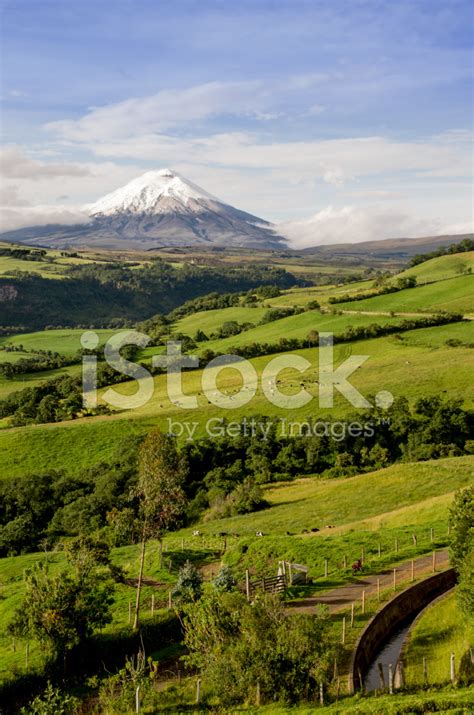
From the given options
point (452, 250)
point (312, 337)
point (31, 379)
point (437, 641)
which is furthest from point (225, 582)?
point (452, 250)

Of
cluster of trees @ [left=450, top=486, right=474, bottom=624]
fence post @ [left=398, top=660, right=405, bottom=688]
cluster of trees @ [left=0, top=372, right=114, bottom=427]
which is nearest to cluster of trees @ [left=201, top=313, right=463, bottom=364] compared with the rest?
cluster of trees @ [left=0, top=372, right=114, bottom=427]

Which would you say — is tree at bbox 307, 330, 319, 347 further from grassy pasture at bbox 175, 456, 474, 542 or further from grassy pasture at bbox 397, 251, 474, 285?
grassy pasture at bbox 175, 456, 474, 542

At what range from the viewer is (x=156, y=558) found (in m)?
41.2

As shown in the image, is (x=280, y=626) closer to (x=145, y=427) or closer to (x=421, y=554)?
(x=421, y=554)

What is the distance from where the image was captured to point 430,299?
136 m

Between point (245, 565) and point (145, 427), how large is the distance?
146 ft

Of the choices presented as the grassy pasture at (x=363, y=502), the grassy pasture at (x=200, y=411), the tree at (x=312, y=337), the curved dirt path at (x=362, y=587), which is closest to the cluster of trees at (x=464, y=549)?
the curved dirt path at (x=362, y=587)

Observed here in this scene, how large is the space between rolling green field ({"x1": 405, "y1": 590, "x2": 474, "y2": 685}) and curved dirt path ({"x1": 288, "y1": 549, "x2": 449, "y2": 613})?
119 inches

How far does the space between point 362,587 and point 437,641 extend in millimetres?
6028

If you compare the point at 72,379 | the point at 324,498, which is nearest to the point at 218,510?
the point at 324,498

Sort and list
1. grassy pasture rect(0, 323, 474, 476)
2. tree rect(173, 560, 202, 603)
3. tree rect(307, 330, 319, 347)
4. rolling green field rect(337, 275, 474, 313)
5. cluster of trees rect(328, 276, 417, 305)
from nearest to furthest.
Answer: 1. tree rect(173, 560, 202, 603)
2. grassy pasture rect(0, 323, 474, 476)
3. tree rect(307, 330, 319, 347)
4. rolling green field rect(337, 275, 474, 313)
5. cluster of trees rect(328, 276, 417, 305)

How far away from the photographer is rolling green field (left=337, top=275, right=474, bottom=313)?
12825cm

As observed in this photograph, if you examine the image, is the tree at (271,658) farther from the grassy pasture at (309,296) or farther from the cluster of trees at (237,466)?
the grassy pasture at (309,296)

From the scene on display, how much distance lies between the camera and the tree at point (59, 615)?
2747 centimetres
